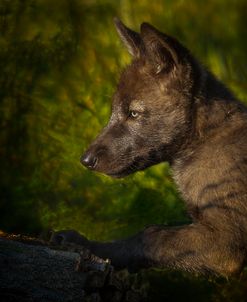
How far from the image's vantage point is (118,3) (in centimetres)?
754

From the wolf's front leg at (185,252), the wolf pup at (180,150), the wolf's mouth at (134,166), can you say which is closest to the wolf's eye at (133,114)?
the wolf pup at (180,150)

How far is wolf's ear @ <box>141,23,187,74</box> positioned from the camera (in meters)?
5.08

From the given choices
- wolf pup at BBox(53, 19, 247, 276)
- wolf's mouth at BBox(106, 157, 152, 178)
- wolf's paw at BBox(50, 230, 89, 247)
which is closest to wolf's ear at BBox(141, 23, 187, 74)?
wolf pup at BBox(53, 19, 247, 276)

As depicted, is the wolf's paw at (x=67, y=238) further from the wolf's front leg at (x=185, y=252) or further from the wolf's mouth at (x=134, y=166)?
the wolf's mouth at (x=134, y=166)

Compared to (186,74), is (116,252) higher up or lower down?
lower down

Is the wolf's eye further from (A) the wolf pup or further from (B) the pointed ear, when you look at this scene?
(B) the pointed ear

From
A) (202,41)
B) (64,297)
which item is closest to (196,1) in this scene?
(202,41)

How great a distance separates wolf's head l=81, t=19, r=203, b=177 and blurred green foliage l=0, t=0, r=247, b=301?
3.98 ft

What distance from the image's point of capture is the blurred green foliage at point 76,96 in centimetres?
677

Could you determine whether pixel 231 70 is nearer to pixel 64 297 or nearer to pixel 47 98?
pixel 47 98

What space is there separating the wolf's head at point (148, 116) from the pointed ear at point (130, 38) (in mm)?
150

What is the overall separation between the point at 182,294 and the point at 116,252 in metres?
1.06

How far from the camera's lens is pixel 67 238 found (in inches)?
208

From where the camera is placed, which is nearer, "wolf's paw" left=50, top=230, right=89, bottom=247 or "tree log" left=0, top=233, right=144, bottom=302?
"tree log" left=0, top=233, right=144, bottom=302
